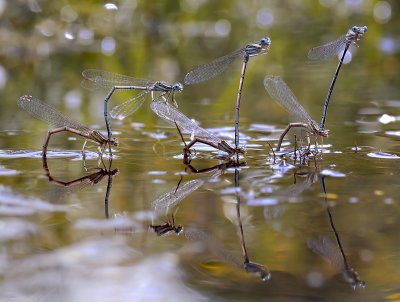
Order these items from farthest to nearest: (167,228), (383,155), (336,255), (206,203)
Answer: (383,155)
(206,203)
(167,228)
(336,255)

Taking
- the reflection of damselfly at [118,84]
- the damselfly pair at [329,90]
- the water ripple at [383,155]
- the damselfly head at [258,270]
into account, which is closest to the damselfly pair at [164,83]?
the reflection of damselfly at [118,84]

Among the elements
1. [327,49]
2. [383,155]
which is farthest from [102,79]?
[383,155]

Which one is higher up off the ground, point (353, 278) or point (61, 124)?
point (61, 124)

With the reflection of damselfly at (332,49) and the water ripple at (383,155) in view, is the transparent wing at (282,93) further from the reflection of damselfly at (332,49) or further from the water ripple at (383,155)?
the water ripple at (383,155)

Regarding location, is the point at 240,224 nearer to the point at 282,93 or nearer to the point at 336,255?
the point at 336,255

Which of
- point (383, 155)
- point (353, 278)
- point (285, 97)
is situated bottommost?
point (353, 278)

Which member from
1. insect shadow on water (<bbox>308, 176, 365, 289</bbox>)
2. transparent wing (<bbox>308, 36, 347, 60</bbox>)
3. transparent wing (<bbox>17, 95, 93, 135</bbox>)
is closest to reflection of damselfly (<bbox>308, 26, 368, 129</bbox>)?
transparent wing (<bbox>308, 36, 347, 60</bbox>)
